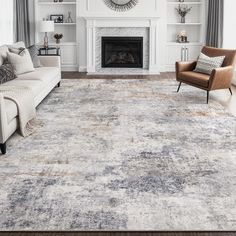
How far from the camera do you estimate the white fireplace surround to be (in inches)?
385

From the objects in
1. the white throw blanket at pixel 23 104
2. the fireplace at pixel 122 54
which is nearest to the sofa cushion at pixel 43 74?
the white throw blanket at pixel 23 104

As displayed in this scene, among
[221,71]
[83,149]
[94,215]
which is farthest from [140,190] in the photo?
[221,71]

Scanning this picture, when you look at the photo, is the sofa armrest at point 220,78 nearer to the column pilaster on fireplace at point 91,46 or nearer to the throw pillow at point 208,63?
the throw pillow at point 208,63

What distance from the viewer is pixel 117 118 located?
587 centimetres

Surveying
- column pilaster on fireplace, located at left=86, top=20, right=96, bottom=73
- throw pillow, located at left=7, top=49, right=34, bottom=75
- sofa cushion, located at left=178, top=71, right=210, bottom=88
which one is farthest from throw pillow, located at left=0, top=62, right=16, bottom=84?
column pilaster on fireplace, located at left=86, top=20, right=96, bottom=73

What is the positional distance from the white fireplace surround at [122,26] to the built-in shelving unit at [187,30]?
0.38 metres

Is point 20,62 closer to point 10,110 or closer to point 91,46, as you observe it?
point 10,110

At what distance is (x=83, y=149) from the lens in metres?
4.59

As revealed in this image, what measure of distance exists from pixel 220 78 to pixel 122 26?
3.67 metres

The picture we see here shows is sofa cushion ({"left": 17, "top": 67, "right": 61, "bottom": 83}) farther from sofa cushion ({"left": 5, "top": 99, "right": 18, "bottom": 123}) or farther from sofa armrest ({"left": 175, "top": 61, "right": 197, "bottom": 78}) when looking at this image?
sofa armrest ({"left": 175, "top": 61, "right": 197, "bottom": 78})

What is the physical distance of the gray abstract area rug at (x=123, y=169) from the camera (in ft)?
10.1

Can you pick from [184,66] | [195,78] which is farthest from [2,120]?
[184,66]

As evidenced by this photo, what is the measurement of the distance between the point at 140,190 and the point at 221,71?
370cm

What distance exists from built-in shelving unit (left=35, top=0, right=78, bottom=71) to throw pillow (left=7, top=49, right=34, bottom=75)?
3203mm
